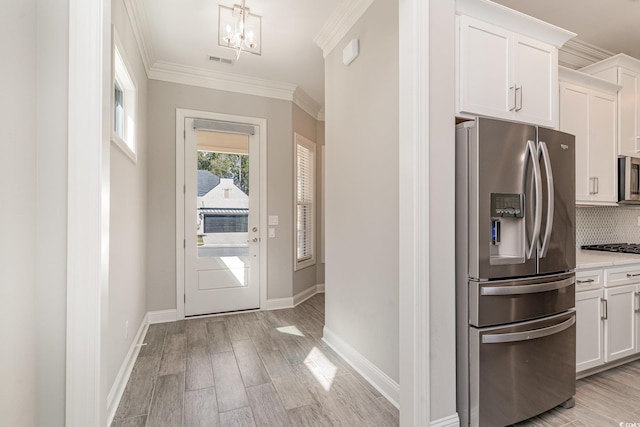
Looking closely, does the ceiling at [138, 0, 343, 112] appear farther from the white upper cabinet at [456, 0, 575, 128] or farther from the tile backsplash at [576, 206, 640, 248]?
the tile backsplash at [576, 206, 640, 248]

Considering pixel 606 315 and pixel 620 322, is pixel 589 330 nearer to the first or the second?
pixel 606 315

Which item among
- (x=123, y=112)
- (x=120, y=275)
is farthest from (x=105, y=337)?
(x=123, y=112)

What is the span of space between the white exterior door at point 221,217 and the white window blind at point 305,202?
71cm

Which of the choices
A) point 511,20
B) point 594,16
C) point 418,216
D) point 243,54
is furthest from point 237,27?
point 594,16

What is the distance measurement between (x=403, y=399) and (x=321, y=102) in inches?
168

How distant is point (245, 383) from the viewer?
236 cm

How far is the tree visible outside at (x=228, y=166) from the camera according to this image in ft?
13.0

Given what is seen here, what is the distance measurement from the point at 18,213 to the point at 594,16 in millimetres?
4276

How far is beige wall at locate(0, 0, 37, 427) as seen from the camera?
0.98 m

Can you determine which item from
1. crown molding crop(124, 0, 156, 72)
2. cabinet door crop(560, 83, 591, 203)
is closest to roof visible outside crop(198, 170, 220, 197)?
crown molding crop(124, 0, 156, 72)

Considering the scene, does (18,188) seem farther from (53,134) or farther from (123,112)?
(123,112)

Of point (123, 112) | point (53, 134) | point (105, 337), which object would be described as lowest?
point (105, 337)

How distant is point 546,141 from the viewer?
6.33ft

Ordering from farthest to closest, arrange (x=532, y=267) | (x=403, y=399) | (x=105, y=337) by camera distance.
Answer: (x=532, y=267) < (x=403, y=399) < (x=105, y=337)
